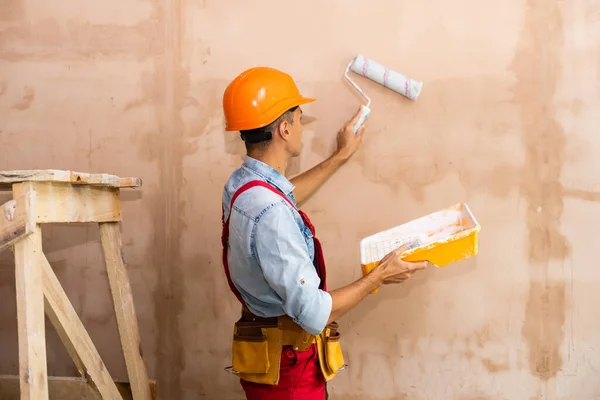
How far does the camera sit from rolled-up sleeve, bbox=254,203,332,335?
1.28 m

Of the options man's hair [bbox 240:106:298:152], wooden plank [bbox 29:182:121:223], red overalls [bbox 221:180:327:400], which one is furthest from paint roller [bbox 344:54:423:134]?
wooden plank [bbox 29:182:121:223]

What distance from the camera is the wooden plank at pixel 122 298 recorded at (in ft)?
5.54

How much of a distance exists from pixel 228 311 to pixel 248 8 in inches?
46.1

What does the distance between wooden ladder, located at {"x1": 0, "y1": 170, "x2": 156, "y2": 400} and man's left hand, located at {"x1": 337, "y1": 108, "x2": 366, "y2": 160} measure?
75 centimetres

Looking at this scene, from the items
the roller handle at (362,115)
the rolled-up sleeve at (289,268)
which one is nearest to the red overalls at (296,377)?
the rolled-up sleeve at (289,268)

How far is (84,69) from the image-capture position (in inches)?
83.3

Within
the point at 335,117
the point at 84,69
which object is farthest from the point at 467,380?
the point at 84,69

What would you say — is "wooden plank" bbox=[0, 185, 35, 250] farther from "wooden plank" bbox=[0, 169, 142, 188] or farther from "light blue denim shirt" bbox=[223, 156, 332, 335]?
"light blue denim shirt" bbox=[223, 156, 332, 335]

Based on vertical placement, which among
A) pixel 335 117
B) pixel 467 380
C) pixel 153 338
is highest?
pixel 335 117

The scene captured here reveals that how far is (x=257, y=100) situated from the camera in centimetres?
145

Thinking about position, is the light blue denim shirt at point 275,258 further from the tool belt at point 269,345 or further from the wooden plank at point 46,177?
the wooden plank at point 46,177

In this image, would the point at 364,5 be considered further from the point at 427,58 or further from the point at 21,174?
the point at 21,174

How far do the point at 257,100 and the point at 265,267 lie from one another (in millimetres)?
461

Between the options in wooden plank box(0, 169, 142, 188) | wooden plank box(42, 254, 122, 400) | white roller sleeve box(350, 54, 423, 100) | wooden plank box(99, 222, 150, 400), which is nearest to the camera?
wooden plank box(0, 169, 142, 188)
